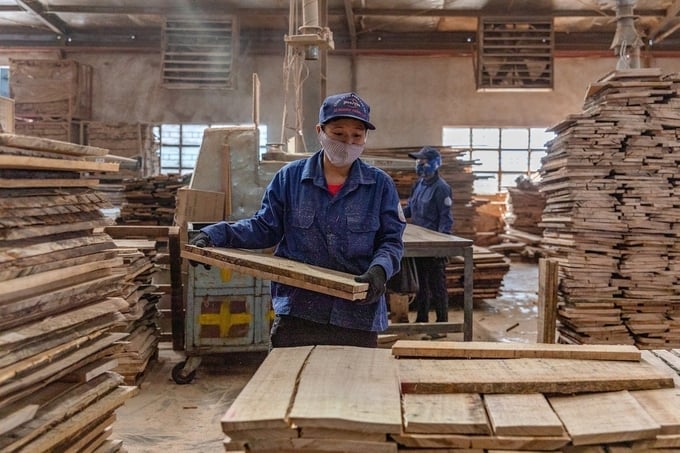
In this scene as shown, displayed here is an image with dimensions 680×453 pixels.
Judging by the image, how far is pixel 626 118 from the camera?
18.8 feet

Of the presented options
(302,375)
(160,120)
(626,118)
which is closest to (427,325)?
(626,118)

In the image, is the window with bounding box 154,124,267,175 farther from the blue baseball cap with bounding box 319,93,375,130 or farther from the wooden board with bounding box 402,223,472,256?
the blue baseball cap with bounding box 319,93,375,130

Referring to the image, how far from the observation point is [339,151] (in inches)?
114

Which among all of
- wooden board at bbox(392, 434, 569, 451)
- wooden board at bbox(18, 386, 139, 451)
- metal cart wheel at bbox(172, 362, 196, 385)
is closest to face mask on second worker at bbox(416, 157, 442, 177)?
metal cart wheel at bbox(172, 362, 196, 385)

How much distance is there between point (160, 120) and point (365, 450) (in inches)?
476

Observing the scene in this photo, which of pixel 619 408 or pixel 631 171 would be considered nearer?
pixel 619 408

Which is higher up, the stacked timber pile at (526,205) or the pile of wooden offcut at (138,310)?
the stacked timber pile at (526,205)

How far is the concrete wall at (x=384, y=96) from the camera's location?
1256 cm

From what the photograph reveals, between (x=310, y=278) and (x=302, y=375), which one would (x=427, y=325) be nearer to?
(x=310, y=278)

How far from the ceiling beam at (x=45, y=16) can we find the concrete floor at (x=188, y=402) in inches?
313

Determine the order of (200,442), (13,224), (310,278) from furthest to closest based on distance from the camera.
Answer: (200,442) < (310,278) < (13,224)

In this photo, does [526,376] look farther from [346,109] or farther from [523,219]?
[523,219]

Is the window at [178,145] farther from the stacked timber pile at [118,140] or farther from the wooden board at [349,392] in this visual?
the wooden board at [349,392]

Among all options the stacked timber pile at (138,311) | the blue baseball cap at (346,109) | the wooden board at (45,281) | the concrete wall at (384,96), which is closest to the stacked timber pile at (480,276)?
the stacked timber pile at (138,311)
